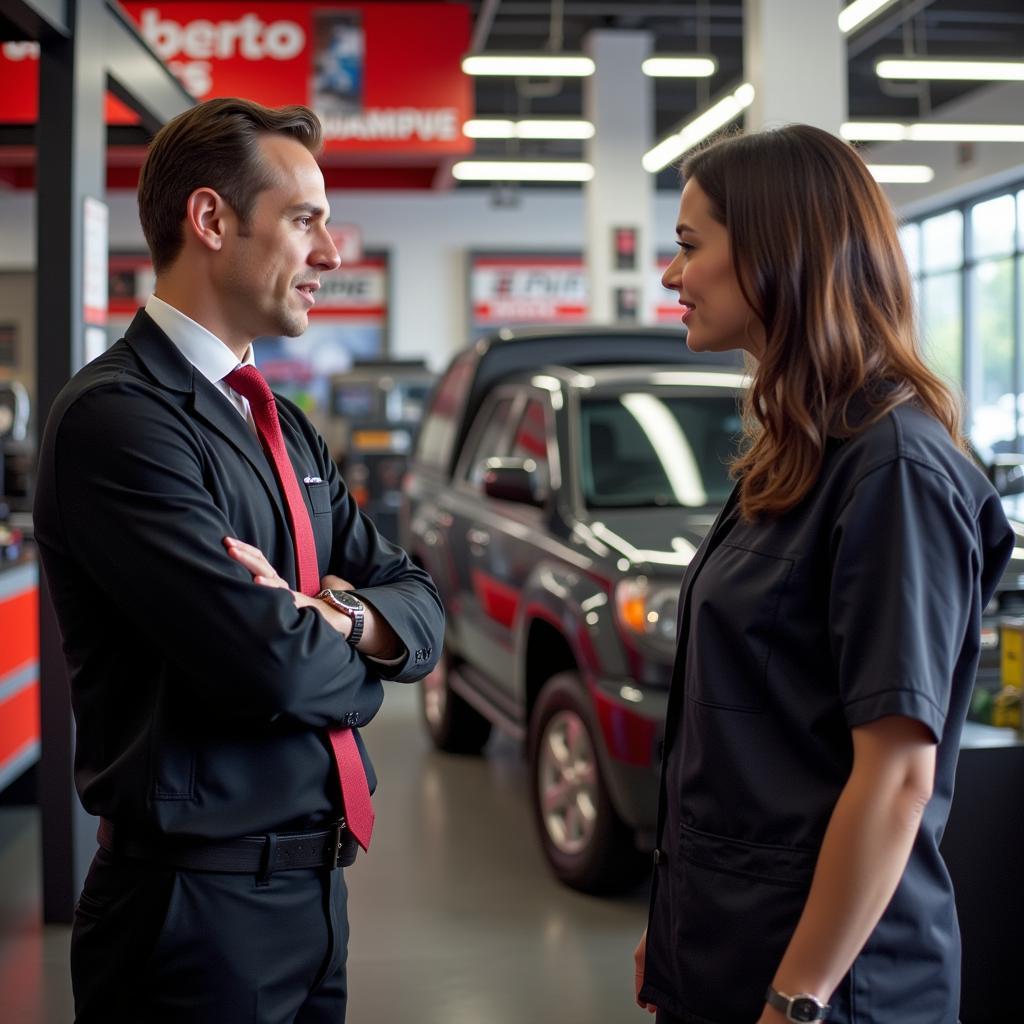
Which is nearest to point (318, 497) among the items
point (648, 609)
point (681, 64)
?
point (648, 609)

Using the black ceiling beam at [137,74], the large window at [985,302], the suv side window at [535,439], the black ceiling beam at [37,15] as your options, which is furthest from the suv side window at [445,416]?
the large window at [985,302]

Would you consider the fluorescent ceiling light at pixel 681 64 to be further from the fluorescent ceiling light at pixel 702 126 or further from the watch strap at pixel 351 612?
the watch strap at pixel 351 612

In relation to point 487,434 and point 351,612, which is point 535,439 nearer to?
point 487,434

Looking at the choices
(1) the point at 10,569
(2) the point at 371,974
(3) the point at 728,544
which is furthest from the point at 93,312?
(3) the point at 728,544

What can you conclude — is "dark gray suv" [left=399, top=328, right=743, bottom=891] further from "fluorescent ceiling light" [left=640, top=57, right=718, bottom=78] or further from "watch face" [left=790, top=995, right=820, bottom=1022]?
"fluorescent ceiling light" [left=640, top=57, right=718, bottom=78]

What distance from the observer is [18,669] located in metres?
5.04

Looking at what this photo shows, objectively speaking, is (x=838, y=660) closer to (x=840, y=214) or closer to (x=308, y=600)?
(x=840, y=214)

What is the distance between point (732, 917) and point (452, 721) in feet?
15.6

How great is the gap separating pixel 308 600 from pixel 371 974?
86.6 inches

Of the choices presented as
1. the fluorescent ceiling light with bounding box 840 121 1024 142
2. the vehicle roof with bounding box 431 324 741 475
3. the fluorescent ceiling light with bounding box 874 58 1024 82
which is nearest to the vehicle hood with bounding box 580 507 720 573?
the vehicle roof with bounding box 431 324 741 475

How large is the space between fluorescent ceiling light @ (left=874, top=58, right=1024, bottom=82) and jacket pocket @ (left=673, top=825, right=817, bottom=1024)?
886 centimetres

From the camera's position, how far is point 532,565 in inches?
182

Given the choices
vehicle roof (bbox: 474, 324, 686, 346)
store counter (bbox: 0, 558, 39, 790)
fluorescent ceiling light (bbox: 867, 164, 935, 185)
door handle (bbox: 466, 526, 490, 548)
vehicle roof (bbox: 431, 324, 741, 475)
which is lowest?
store counter (bbox: 0, 558, 39, 790)

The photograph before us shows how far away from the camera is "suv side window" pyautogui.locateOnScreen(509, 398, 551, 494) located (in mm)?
4797
